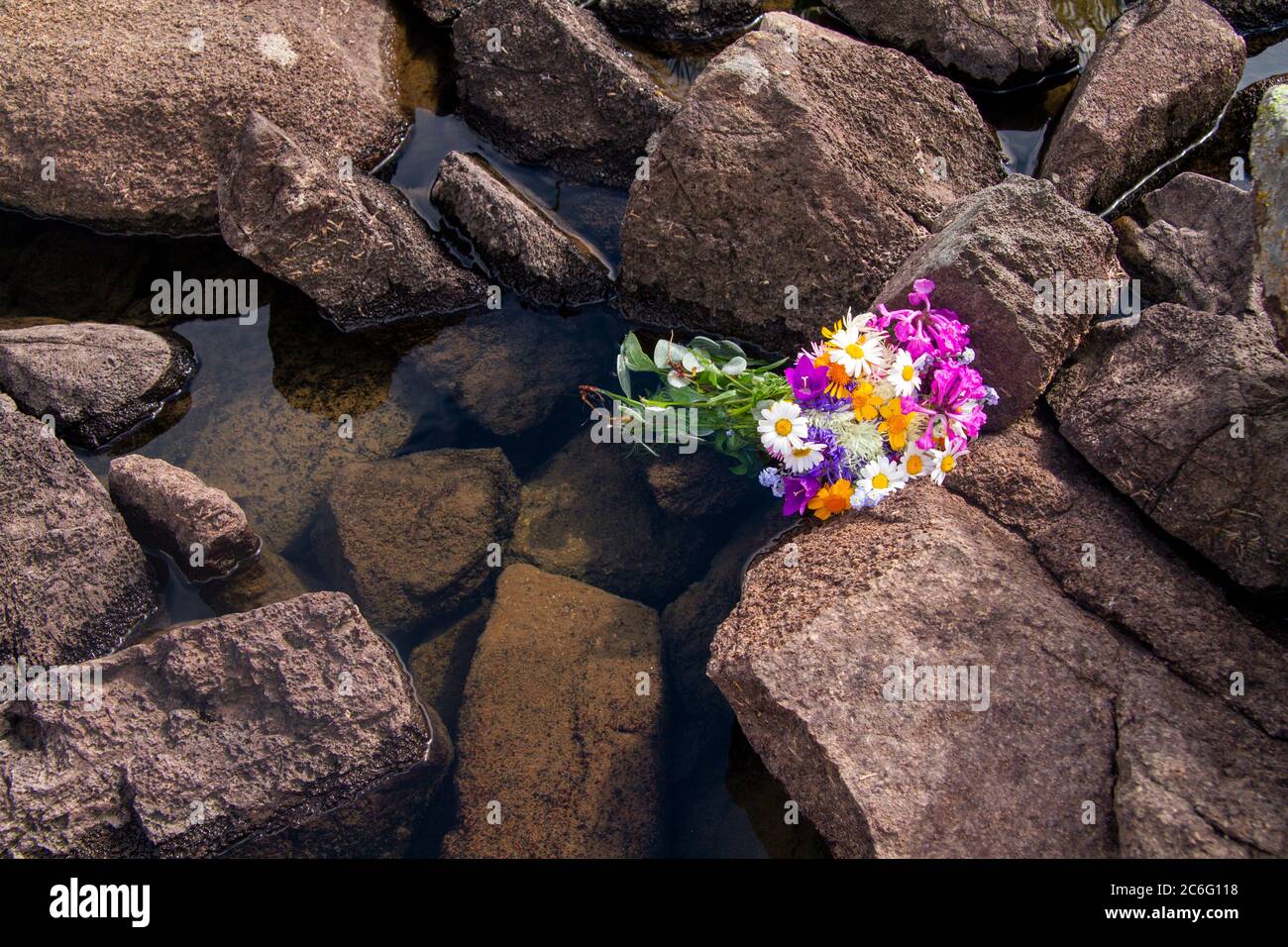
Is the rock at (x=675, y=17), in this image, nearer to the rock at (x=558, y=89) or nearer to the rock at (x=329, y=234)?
the rock at (x=558, y=89)

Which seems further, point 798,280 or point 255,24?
point 255,24

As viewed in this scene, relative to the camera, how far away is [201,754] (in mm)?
3881

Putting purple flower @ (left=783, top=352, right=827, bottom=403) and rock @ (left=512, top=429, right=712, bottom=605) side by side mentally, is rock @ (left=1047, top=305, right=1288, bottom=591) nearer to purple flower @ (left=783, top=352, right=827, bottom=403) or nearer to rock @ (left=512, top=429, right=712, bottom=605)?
purple flower @ (left=783, top=352, right=827, bottom=403)

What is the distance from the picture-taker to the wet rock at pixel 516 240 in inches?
205

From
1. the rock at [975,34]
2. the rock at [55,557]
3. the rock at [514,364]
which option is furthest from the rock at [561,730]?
the rock at [975,34]

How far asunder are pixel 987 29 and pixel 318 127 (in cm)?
424

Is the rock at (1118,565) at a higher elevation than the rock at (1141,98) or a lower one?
lower

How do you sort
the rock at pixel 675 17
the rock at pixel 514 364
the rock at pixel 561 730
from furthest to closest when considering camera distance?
the rock at pixel 675 17 → the rock at pixel 514 364 → the rock at pixel 561 730

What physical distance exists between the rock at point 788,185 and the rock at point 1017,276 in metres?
0.59

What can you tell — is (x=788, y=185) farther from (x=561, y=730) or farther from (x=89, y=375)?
(x=89, y=375)

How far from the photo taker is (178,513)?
4.53 meters

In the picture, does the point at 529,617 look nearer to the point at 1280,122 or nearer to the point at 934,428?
the point at 934,428

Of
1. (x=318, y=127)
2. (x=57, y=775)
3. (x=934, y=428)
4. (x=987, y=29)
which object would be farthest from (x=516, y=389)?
(x=987, y=29)

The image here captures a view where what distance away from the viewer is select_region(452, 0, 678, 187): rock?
548cm
